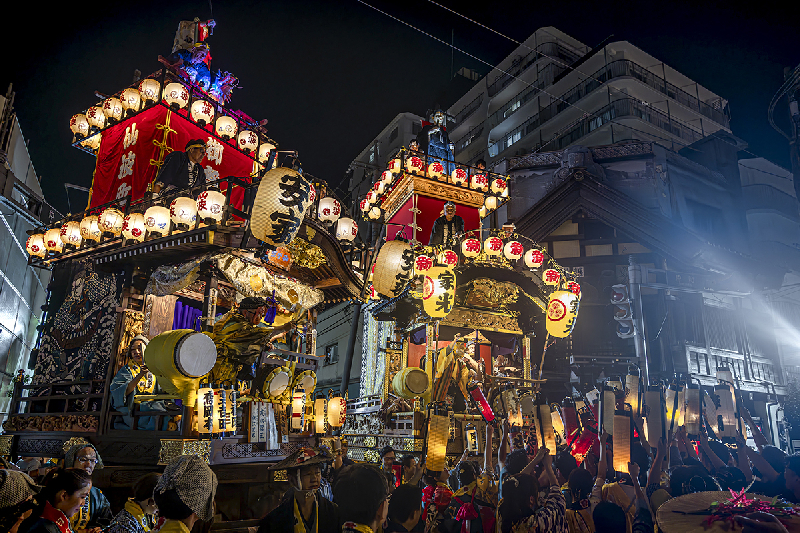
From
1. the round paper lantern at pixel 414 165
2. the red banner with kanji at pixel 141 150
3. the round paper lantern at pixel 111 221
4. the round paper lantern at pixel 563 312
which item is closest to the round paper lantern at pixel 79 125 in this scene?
the red banner with kanji at pixel 141 150

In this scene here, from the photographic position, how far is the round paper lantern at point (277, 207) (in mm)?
9109

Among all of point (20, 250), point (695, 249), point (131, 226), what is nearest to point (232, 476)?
point (131, 226)

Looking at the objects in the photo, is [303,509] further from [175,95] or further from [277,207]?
[175,95]

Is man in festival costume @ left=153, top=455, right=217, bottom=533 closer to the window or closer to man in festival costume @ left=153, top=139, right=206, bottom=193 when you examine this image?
man in festival costume @ left=153, top=139, right=206, bottom=193

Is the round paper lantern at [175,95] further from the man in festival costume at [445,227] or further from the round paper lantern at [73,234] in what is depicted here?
the man in festival costume at [445,227]

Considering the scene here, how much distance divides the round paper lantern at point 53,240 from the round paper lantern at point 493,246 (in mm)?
12651

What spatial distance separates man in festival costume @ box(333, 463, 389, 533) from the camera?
3.70m

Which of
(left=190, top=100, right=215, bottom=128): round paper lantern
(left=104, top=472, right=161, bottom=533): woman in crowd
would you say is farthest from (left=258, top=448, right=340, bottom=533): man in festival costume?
(left=190, top=100, right=215, bottom=128): round paper lantern

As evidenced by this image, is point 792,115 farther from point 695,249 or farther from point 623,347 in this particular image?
point 623,347

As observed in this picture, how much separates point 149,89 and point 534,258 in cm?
1338

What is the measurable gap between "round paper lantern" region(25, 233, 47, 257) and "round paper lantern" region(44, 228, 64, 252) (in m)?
0.19

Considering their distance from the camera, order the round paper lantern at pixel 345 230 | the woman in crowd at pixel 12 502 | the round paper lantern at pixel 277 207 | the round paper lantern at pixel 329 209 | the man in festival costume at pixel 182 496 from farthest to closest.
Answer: the round paper lantern at pixel 345 230 → the round paper lantern at pixel 329 209 → the round paper lantern at pixel 277 207 → the woman in crowd at pixel 12 502 → the man in festival costume at pixel 182 496

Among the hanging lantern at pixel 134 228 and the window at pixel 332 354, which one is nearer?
the hanging lantern at pixel 134 228

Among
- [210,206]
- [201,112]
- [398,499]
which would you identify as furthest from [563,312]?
[201,112]
